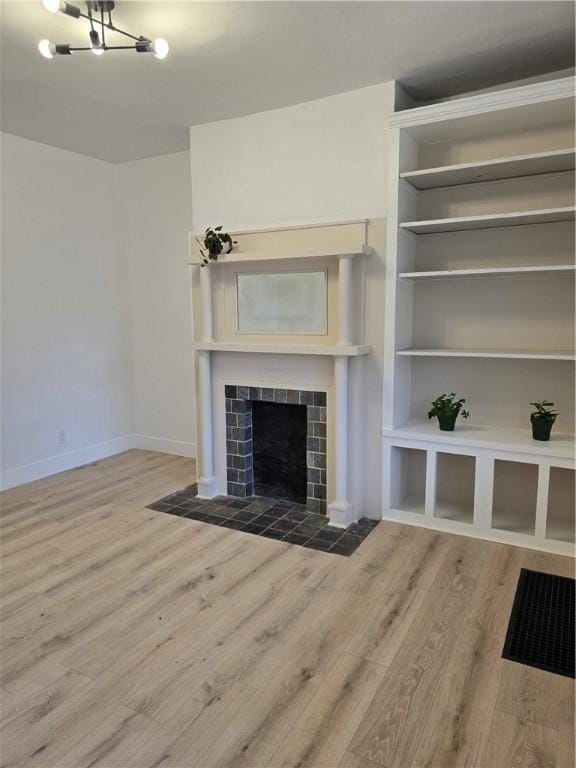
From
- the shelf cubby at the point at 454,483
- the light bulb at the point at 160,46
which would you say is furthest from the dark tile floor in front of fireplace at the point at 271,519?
the light bulb at the point at 160,46

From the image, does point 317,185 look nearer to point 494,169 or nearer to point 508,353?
point 494,169

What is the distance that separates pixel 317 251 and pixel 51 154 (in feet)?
8.88

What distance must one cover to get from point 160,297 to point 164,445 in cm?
149

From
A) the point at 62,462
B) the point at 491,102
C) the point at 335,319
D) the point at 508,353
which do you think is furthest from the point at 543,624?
the point at 62,462

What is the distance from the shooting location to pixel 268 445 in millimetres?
3844

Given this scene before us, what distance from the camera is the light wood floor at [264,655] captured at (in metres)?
1.65

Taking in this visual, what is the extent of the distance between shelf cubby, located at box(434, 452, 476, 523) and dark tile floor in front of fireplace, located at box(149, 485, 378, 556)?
1.79 ft

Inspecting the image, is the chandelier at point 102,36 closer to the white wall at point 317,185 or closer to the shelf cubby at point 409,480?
the white wall at point 317,185

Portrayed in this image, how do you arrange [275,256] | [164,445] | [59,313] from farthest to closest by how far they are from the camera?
1. [164,445]
2. [59,313]
3. [275,256]

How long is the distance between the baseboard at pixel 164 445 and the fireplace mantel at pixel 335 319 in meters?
1.25

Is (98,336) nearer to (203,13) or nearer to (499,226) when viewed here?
(203,13)

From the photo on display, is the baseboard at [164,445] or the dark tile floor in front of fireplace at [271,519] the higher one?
the baseboard at [164,445]

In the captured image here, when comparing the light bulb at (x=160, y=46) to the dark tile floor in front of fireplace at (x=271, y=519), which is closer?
the light bulb at (x=160, y=46)

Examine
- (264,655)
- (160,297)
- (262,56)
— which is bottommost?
(264,655)
